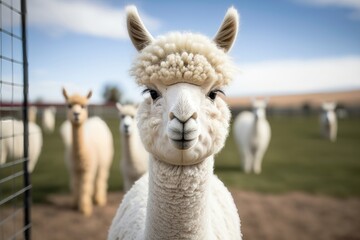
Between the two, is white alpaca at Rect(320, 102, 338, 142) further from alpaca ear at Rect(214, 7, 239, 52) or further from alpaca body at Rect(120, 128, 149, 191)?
alpaca ear at Rect(214, 7, 239, 52)

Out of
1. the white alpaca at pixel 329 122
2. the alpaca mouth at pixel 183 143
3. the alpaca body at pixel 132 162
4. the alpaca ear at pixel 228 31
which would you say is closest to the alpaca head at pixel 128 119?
the alpaca body at pixel 132 162

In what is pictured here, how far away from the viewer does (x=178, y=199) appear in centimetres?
152

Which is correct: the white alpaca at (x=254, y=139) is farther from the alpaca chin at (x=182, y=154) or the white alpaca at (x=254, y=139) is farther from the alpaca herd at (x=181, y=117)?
the alpaca chin at (x=182, y=154)

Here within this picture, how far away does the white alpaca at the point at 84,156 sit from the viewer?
190 inches

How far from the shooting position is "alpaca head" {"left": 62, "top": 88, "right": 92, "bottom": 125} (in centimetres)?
472

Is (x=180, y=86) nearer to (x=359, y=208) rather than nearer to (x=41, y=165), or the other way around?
(x=359, y=208)

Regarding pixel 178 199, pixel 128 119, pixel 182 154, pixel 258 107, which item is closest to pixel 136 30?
pixel 182 154

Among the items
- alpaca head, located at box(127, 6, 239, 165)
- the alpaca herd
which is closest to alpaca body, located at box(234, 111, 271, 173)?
the alpaca herd

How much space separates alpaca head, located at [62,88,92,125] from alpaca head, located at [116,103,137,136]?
2.14ft

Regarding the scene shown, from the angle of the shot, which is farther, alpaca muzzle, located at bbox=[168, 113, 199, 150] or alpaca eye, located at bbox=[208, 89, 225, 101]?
alpaca eye, located at bbox=[208, 89, 225, 101]

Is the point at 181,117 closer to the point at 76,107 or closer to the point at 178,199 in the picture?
the point at 178,199

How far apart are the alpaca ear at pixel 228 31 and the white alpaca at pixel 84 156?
3591 millimetres

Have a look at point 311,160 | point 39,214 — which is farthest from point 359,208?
point 39,214

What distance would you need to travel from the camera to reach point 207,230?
1.69 meters
